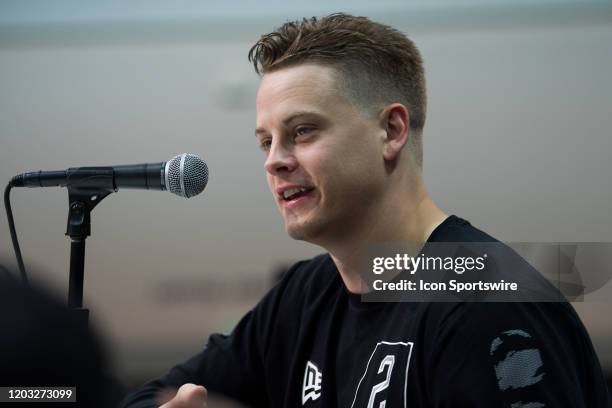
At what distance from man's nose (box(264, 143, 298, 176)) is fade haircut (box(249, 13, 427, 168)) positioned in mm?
155

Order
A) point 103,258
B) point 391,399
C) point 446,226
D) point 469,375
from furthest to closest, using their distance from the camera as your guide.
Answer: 1. point 103,258
2. point 446,226
3. point 391,399
4. point 469,375

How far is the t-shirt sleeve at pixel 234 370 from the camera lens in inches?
61.0

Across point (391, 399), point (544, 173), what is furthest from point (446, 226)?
point (544, 173)

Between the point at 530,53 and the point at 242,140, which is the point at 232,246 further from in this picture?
the point at 530,53

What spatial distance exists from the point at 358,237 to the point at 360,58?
13.5 inches

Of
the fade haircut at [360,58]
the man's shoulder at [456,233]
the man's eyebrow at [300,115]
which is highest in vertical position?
the fade haircut at [360,58]

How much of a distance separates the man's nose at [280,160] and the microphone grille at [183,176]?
0.14m

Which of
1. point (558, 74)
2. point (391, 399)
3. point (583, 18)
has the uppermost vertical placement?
point (583, 18)

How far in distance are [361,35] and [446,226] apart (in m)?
0.40

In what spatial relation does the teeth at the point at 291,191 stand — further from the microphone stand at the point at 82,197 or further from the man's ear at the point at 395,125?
the microphone stand at the point at 82,197

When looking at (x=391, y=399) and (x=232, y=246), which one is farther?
(x=232, y=246)

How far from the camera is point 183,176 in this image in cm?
121

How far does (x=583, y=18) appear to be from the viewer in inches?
104

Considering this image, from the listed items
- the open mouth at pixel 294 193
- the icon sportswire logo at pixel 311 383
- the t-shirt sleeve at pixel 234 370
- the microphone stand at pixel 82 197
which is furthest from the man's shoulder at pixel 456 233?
the microphone stand at pixel 82 197
